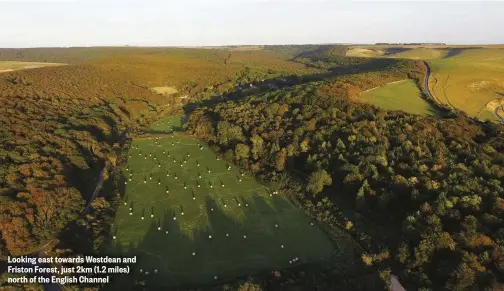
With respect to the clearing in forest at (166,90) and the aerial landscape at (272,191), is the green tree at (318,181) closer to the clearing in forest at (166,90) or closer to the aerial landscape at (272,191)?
the aerial landscape at (272,191)

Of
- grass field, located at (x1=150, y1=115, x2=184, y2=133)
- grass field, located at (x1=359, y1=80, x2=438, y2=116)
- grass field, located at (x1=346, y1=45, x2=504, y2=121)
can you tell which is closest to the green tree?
grass field, located at (x1=359, y1=80, x2=438, y2=116)

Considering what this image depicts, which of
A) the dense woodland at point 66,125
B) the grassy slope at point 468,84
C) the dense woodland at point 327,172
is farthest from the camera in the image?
the grassy slope at point 468,84

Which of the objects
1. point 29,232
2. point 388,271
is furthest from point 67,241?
point 388,271

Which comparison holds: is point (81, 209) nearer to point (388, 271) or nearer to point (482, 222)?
point (388, 271)

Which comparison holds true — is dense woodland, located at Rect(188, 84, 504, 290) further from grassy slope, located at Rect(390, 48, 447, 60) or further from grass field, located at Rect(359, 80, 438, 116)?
grassy slope, located at Rect(390, 48, 447, 60)

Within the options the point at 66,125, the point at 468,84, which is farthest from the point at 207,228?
the point at 468,84

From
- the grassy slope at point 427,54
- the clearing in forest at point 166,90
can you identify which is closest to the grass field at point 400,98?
the clearing in forest at point 166,90
